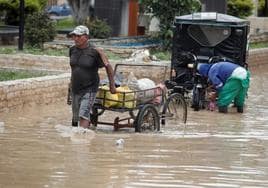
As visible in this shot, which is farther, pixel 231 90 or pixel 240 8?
pixel 240 8

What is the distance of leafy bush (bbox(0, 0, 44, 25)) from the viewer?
31.9 metres

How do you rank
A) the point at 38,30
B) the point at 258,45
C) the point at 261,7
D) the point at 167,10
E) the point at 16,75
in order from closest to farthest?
the point at 16,75 < the point at 38,30 < the point at 167,10 < the point at 258,45 < the point at 261,7

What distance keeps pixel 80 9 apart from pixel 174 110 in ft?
52.8

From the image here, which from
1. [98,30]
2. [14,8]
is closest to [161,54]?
[98,30]

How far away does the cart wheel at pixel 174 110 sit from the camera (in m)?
13.6

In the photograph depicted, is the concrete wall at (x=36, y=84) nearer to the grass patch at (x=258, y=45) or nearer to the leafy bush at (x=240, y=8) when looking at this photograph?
the grass patch at (x=258, y=45)

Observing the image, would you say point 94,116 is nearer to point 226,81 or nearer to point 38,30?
point 226,81

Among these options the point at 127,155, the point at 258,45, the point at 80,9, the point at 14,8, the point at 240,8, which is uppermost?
the point at 240,8

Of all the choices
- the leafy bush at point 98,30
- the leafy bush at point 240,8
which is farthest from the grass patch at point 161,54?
the leafy bush at point 240,8

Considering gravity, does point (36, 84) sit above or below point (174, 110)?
above

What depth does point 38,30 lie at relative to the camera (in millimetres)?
22938

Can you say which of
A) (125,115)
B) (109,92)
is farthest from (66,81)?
(109,92)

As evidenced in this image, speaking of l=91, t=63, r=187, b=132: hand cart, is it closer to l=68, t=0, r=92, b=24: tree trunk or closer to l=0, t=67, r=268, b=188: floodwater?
l=0, t=67, r=268, b=188: floodwater

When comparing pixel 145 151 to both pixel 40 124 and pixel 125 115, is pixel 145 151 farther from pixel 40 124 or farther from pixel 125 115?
pixel 125 115
